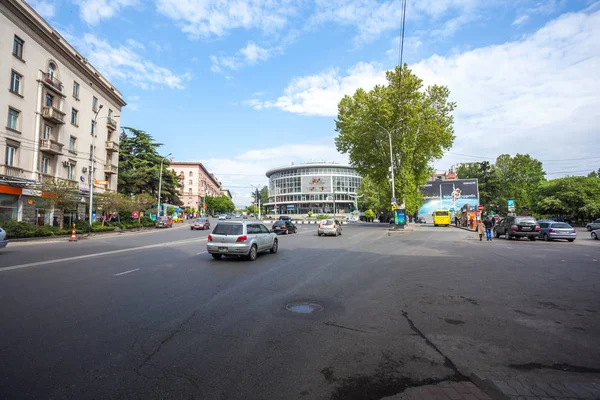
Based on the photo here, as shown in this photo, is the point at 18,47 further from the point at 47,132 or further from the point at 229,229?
the point at 229,229

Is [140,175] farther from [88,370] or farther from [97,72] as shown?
[88,370]

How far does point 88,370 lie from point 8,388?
0.67 meters

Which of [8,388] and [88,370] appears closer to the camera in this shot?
[8,388]

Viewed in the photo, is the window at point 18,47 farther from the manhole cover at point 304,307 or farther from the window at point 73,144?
the manhole cover at point 304,307

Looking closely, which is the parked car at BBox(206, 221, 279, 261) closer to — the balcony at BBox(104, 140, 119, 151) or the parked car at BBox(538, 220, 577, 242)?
the parked car at BBox(538, 220, 577, 242)

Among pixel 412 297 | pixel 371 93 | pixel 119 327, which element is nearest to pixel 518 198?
pixel 371 93

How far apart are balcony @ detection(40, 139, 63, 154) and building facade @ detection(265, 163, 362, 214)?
86.1 m

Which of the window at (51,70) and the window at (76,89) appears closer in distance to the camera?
the window at (51,70)

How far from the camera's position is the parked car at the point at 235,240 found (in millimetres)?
12672

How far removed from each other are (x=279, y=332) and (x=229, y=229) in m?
8.67

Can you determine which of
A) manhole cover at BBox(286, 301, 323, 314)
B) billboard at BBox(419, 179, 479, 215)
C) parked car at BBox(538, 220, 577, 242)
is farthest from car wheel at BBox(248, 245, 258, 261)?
billboard at BBox(419, 179, 479, 215)

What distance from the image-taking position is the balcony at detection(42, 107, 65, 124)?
99.1 feet

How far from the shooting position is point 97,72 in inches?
1551

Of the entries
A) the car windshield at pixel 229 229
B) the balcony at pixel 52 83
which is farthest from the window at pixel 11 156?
the car windshield at pixel 229 229
